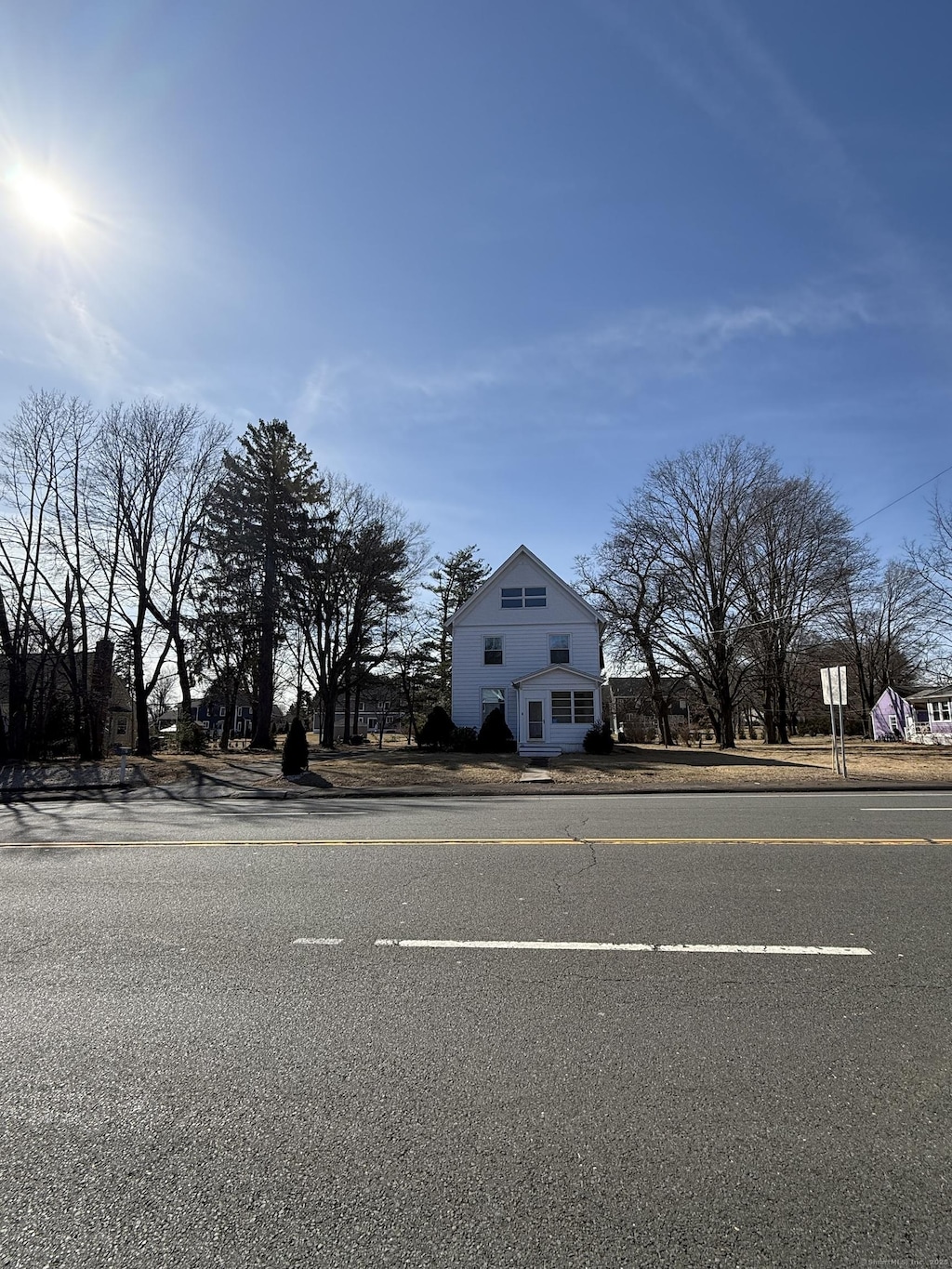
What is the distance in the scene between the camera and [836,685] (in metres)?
17.9

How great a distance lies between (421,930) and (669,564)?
3271cm

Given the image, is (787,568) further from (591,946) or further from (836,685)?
(591,946)

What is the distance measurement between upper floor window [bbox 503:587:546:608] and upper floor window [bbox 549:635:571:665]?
65.2 inches

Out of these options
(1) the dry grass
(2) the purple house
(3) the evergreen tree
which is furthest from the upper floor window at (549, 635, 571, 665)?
(2) the purple house

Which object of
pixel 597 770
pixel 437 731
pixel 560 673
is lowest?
pixel 597 770

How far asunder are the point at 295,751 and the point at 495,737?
1187 cm

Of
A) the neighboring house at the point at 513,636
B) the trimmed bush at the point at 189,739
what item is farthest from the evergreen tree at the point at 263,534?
the neighboring house at the point at 513,636

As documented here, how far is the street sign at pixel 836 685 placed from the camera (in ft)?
57.9

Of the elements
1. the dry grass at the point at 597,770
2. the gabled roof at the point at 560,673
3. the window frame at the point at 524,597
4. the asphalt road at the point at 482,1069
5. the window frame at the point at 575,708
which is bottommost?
the dry grass at the point at 597,770

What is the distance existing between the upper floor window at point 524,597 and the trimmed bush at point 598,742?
661cm

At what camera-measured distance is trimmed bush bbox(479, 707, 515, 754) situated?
29.0 meters

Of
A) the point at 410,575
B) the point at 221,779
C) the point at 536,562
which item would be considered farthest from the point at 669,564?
the point at 221,779

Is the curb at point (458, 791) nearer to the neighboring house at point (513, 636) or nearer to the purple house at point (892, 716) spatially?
the neighboring house at point (513, 636)

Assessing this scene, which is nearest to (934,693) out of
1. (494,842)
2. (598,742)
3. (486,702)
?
(598,742)
